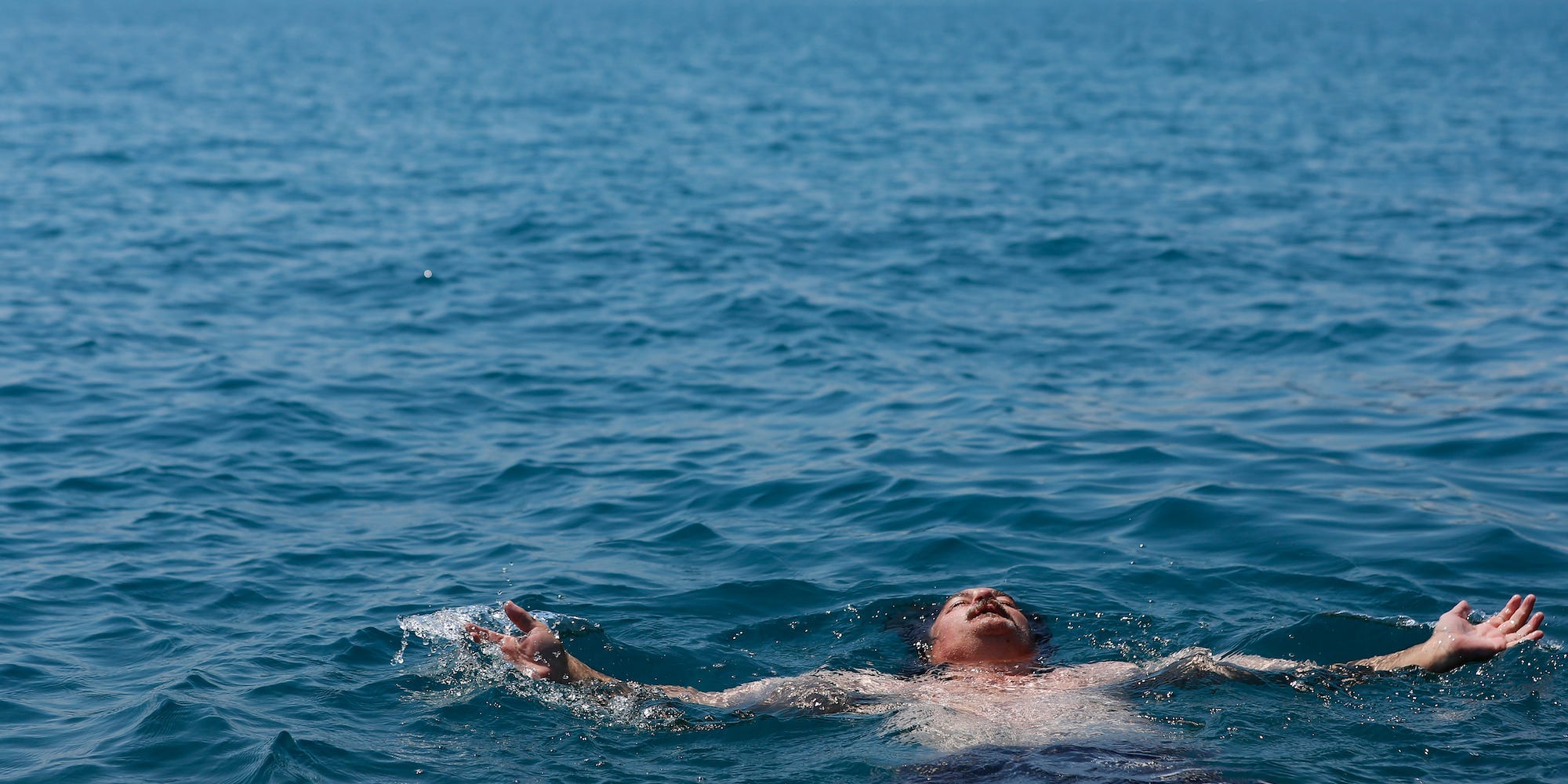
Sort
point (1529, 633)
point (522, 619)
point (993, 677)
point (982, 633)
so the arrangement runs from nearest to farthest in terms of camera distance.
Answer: point (1529, 633)
point (522, 619)
point (993, 677)
point (982, 633)

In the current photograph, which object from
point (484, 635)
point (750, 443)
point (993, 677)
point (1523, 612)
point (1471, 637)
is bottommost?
point (993, 677)

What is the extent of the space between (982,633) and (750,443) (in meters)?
5.56

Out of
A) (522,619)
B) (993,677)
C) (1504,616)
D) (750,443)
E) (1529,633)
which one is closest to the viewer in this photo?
(1529,633)

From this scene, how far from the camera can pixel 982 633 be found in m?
8.67

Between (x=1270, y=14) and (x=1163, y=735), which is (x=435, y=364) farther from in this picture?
(x=1270, y=14)

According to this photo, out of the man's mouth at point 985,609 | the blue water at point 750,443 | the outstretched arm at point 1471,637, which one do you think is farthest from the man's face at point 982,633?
the outstretched arm at point 1471,637

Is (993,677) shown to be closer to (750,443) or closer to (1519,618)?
(1519,618)

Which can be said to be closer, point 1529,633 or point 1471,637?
point 1529,633

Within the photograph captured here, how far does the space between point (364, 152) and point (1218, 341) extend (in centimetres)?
2333

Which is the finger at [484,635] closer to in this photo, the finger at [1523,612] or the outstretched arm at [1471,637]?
the outstretched arm at [1471,637]

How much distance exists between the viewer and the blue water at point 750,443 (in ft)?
26.7

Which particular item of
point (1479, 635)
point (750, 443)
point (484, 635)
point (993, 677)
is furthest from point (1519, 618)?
point (750, 443)

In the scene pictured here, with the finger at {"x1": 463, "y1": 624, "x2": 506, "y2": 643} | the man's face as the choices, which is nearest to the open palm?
the man's face

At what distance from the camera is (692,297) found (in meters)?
19.9
